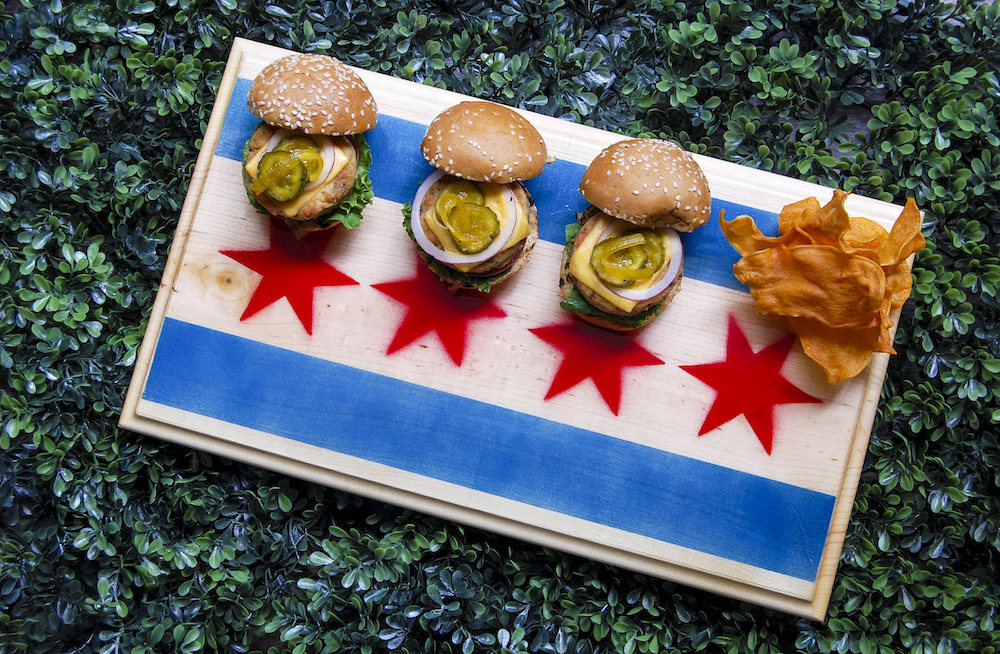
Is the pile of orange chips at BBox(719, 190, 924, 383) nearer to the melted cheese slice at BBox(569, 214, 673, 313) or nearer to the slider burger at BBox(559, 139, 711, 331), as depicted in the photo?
the slider burger at BBox(559, 139, 711, 331)

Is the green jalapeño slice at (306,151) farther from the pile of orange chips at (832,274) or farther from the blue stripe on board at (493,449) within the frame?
the pile of orange chips at (832,274)

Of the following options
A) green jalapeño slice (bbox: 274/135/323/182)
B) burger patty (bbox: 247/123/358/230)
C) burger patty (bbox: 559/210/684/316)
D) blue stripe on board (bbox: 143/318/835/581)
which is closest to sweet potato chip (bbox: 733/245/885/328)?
burger patty (bbox: 559/210/684/316)

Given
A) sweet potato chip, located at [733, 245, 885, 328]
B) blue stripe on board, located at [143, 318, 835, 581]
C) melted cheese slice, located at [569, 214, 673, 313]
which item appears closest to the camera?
sweet potato chip, located at [733, 245, 885, 328]

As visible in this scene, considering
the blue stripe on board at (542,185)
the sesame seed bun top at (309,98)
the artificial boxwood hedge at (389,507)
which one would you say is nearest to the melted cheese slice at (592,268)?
the blue stripe on board at (542,185)

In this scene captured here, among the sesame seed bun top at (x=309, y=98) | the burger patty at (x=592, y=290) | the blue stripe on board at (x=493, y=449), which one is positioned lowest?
the blue stripe on board at (x=493, y=449)

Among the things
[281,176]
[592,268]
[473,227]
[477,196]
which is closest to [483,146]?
[477,196]
